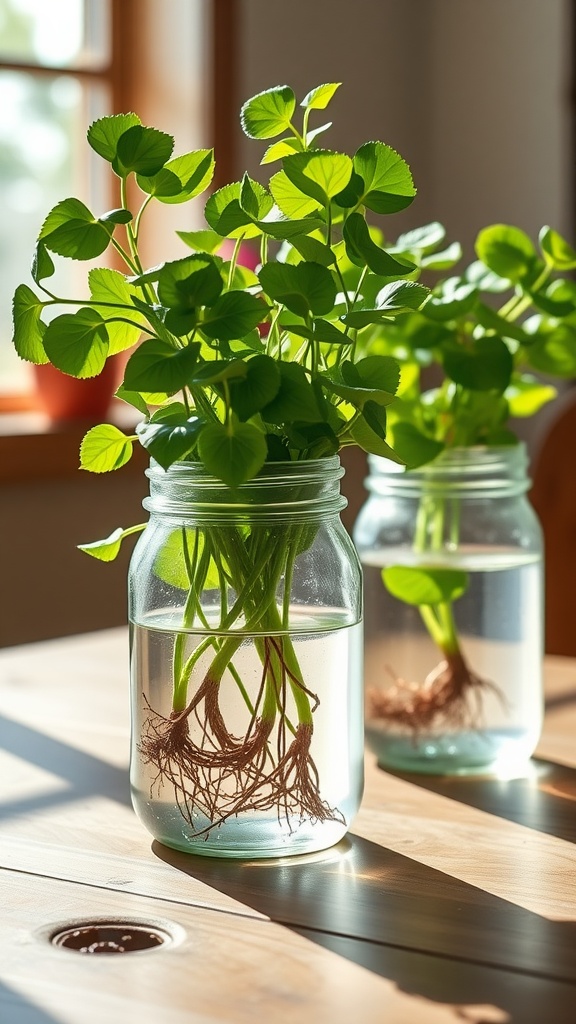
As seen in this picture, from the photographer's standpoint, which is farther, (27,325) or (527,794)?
(527,794)

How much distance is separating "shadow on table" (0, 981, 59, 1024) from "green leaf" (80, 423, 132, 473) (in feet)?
0.83

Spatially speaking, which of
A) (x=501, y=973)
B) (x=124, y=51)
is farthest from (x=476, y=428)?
(x=124, y=51)

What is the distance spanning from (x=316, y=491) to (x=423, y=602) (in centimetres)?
20

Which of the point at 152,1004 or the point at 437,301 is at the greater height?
the point at 437,301

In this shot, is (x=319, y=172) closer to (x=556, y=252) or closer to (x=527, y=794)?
(x=556, y=252)

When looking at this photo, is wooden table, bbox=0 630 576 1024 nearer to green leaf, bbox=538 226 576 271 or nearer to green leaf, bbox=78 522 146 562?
green leaf, bbox=78 522 146 562

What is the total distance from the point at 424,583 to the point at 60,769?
25 cm

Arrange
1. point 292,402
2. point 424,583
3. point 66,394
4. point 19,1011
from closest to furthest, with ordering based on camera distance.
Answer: point 19,1011, point 292,402, point 424,583, point 66,394

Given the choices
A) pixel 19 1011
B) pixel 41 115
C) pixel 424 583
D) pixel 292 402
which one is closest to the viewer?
pixel 19 1011

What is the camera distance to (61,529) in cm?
226

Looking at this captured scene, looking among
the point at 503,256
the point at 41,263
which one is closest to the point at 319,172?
the point at 41,263

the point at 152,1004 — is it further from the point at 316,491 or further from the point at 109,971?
the point at 316,491

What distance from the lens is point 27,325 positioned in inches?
22.8

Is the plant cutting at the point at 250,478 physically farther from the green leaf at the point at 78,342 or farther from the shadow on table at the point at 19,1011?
the shadow on table at the point at 19,1011
